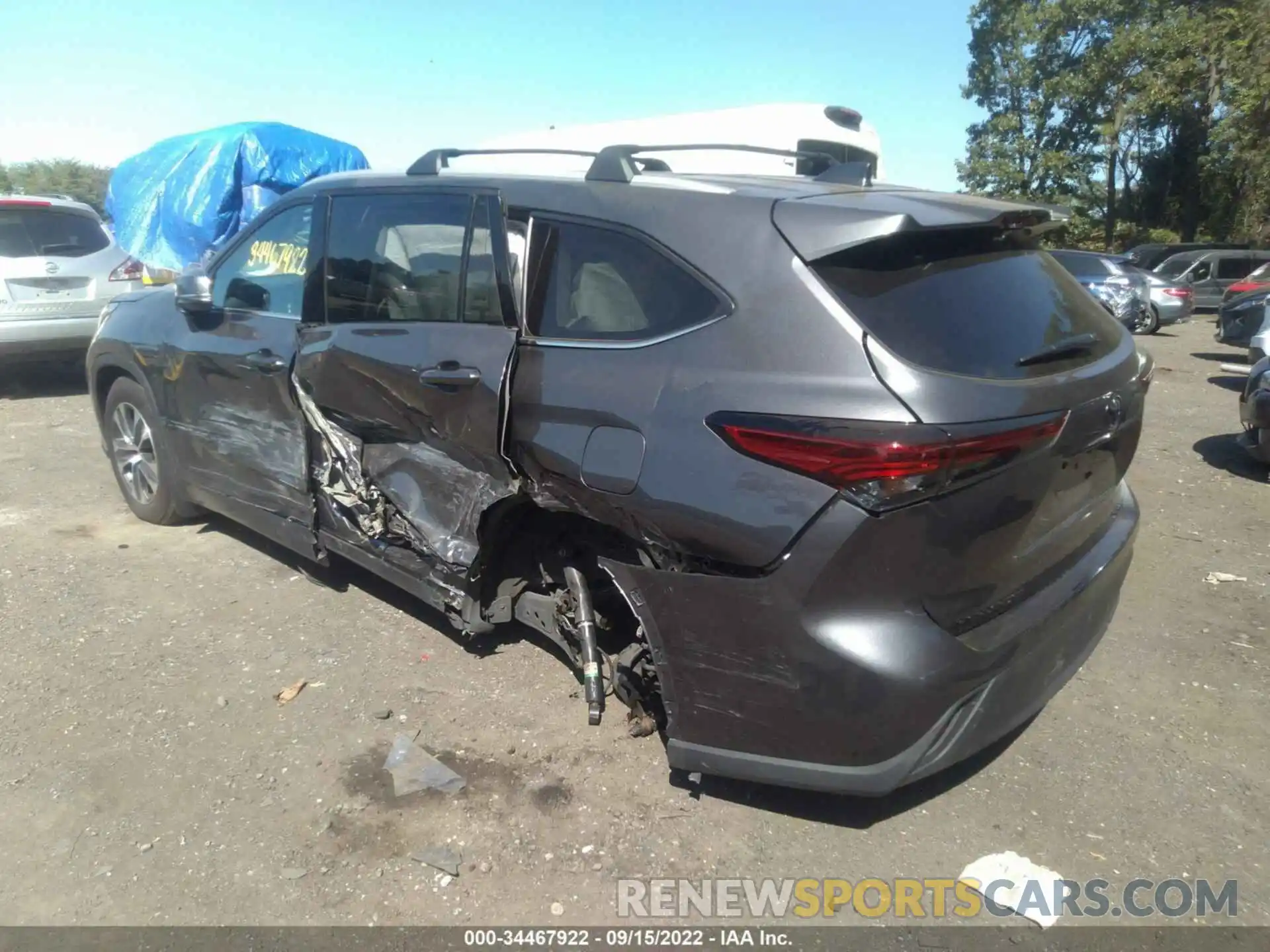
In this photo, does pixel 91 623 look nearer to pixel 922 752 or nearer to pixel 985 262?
pixel 922 752

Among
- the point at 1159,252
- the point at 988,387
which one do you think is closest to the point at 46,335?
the point at 988,387

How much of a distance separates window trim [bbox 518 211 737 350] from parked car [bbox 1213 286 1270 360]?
11784mm

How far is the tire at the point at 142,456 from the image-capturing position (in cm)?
500

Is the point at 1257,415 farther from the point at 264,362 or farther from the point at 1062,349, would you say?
the point at 264,362

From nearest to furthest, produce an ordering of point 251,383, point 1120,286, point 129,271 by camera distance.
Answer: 1. point 251,383
2. point 129,271
3. point 1120,286

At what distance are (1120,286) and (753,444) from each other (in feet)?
59.6

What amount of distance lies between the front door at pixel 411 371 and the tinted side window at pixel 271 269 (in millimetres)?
253

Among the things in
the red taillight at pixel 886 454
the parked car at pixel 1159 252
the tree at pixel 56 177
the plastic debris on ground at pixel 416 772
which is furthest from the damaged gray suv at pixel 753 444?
the tree at pixel 56 177

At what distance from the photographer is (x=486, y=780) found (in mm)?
3121

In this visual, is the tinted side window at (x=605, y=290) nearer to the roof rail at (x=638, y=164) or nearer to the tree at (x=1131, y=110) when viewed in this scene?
the roof rail at (x=638, y=164)

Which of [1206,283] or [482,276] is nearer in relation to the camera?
[482,276]

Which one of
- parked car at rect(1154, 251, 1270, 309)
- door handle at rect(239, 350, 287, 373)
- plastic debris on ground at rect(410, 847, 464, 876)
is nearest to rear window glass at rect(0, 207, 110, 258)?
door handle at rect(239, 350, 287, 373)

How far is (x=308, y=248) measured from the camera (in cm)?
407

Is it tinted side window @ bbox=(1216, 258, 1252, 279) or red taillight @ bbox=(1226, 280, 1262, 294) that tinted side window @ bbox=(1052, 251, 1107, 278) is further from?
tinted side window @ bbox=(1216, 258, 1252, 279)
